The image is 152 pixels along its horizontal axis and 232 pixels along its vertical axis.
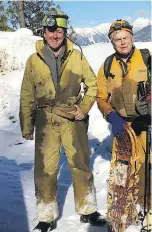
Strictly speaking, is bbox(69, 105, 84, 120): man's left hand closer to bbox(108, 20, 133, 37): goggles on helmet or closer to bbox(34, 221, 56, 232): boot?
bbox(108, 20, 133, 37): goggles on helmet

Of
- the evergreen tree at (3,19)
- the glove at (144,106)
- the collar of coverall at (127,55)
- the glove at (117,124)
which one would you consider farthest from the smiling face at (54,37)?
the evergreen tree at (3,19)

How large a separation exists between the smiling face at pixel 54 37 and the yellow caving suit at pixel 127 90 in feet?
1.99

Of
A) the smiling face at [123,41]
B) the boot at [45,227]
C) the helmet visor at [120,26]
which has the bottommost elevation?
the boot at [45,227]

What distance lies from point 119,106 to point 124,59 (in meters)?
0.52

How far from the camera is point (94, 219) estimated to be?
5262 millimetres

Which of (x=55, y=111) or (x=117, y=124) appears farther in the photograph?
(x=55, y=111)

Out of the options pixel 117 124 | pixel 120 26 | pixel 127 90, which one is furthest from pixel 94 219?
pixel 120 26

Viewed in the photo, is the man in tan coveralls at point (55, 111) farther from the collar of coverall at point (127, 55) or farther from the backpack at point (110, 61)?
the collar of coverall at point (127, 55)

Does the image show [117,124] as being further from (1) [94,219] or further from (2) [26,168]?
(2) [26,168]

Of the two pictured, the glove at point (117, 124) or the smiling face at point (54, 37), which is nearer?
the glove at point (117, 124)

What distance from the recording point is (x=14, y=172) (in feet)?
25.5

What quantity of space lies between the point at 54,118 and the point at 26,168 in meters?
3.34

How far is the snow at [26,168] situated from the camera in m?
5.54

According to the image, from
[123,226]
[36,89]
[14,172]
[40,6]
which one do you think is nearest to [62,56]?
[36,89]
